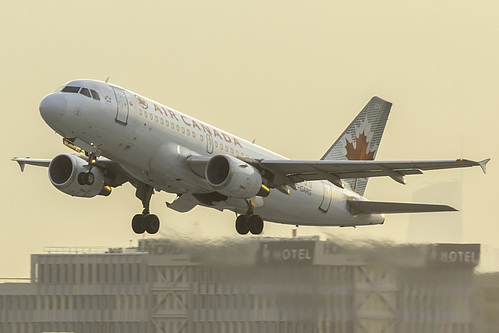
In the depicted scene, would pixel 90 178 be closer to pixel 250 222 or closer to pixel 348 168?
pixel 250 222

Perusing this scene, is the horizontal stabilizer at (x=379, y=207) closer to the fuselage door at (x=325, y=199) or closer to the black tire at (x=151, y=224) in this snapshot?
the fuselage door at (x=325, y=199)

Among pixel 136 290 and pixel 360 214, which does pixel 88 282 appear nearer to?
pixel 136 290

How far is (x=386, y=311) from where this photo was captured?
54062mm

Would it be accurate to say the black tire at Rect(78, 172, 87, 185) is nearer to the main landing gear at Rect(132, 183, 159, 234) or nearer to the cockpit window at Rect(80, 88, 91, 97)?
the main landing gear at Rect(132, 183, 159, 234)

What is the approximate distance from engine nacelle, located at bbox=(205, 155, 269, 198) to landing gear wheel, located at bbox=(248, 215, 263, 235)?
2.69m

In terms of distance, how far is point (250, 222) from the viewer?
140 ft

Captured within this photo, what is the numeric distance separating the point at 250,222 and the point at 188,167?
4.25 m

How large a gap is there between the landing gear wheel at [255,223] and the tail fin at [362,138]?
761 centimetres

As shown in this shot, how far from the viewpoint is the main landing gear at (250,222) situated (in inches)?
1683

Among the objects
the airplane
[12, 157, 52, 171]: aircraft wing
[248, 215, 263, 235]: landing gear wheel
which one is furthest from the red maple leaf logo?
[12, 157, 52, 171]: aircraft wing

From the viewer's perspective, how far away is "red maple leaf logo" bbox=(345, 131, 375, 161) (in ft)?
167

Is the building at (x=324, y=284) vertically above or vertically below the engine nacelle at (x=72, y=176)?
below

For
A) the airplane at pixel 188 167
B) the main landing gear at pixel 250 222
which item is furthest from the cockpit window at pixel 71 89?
the main landing gear at pixel 250 222

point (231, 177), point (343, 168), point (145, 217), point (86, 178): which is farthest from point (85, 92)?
point (343, 168)
